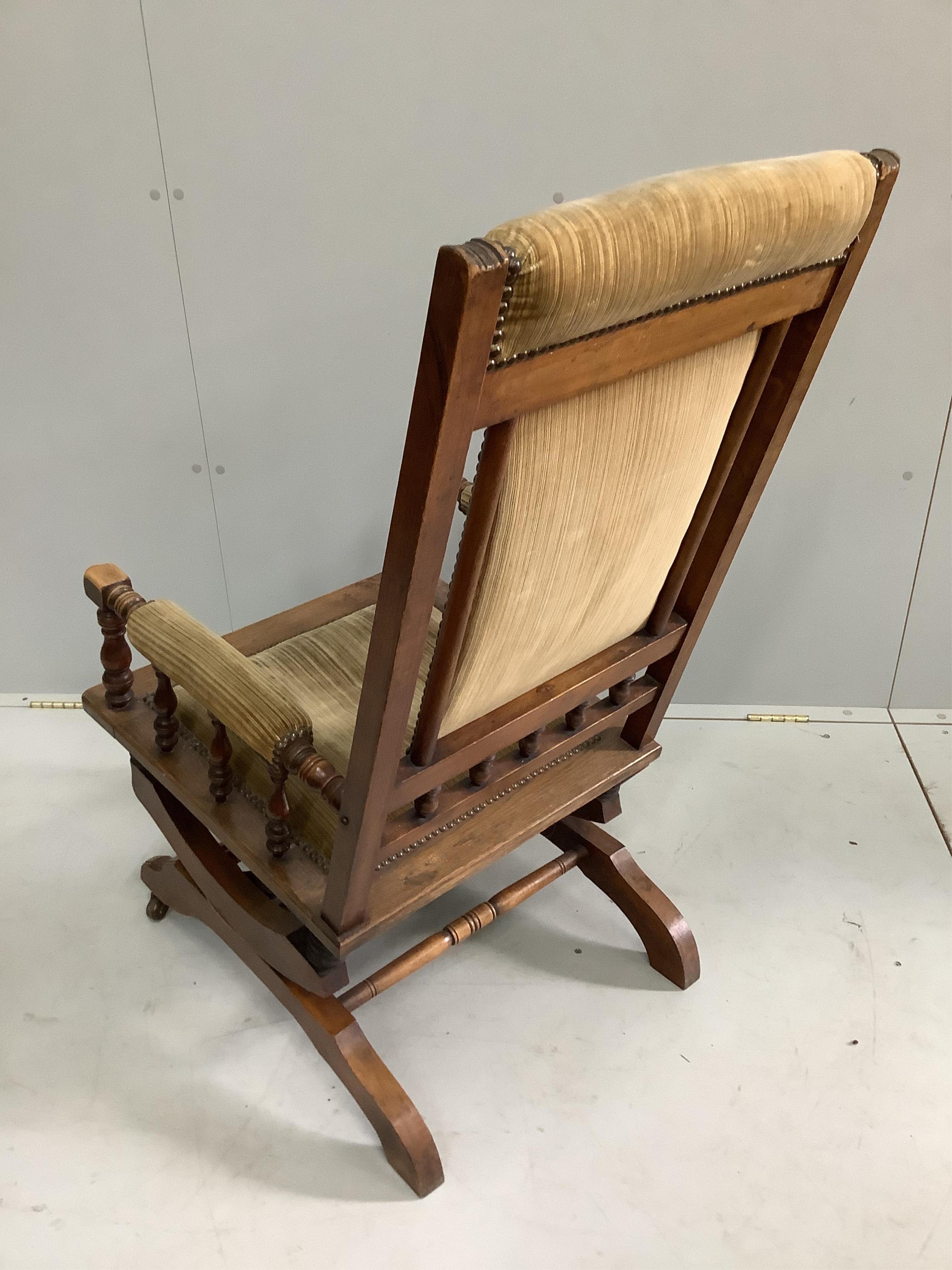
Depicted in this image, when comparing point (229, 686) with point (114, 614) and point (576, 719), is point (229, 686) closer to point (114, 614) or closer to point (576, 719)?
point (114, 614)

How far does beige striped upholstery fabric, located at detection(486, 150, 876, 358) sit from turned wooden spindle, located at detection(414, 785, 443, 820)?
58cm

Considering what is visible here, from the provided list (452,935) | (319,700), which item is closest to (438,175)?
(319,700)

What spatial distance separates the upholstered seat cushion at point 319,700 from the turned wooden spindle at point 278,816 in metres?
0.04

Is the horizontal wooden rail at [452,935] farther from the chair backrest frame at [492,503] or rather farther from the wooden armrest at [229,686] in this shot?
the wooden armrest at [229,686]

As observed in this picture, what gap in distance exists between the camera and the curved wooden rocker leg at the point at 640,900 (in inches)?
65.2

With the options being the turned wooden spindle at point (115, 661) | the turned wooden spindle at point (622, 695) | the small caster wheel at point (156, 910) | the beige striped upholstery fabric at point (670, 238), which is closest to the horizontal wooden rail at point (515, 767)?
the turned wooden spindle at point (622, 695)

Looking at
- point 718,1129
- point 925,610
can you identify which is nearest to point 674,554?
point 718,1129

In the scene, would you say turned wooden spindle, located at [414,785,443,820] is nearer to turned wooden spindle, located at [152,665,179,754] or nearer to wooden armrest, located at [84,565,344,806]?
wooden armrest, located at [84,565,344,806]

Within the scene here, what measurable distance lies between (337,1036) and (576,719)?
55 centimetres

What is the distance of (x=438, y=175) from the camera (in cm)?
164

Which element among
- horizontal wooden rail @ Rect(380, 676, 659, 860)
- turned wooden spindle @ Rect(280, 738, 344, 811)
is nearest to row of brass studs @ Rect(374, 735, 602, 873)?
horizontal wooden rail @ Rect(380, 676, 659, 860)

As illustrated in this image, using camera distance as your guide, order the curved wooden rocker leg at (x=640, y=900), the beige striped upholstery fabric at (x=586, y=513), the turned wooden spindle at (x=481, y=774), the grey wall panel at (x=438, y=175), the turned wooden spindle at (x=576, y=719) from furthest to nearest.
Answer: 1. the curved wooden rocker leg at (x=640, y=900)
2. the grey wall panel at (x=438, y=175)
3. the turned wooden spindle at (x=576, y=719)
4. the turned wooden spindle at (x=481, y=774)
5. the beige striped upholstery fabric at (x=586, y=513)

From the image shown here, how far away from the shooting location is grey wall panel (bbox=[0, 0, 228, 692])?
1.57 meters

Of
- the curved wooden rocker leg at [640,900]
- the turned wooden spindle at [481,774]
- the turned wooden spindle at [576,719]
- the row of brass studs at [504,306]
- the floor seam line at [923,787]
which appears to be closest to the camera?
the row of brass studs at [504,306]
